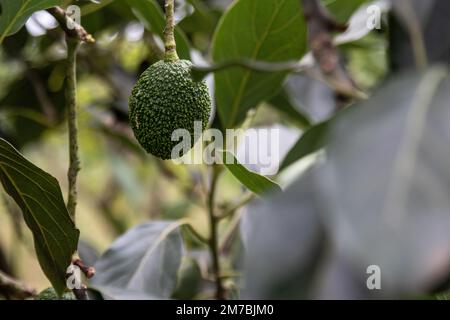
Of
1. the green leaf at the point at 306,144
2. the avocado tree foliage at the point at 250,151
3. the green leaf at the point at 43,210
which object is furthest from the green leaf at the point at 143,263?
the green leaf at the point at 306,144

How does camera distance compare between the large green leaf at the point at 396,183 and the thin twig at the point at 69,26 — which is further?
the thin twig at the point at 69,26

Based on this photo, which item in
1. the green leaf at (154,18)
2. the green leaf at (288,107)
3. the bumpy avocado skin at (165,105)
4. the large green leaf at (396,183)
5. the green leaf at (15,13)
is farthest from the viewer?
the green leaf at (288,107)

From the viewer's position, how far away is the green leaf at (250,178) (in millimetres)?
805

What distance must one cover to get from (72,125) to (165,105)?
14 centimetres

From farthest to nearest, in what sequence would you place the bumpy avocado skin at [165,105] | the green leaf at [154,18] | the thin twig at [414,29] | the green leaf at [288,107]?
the green leaf at [288,107]
the green leaf at [154,18]
the bumpy avocado skin at [165,105]
the thin twig at [414,29]

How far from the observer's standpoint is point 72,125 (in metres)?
0.83

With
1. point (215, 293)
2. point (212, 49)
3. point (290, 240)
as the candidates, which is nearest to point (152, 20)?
point (212, 49)

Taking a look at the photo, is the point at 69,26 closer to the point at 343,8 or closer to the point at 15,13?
the point at 15,13

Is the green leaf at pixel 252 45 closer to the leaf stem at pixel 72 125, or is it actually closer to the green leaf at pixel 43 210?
the leaf stem at pixel 72 125

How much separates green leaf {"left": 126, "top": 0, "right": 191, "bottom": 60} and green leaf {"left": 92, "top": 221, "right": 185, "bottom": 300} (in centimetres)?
29

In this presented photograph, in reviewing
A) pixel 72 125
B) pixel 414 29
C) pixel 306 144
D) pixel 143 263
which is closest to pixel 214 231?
pixel 143 263

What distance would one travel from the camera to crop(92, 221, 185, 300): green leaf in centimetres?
102

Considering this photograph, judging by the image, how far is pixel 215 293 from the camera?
1187 mm

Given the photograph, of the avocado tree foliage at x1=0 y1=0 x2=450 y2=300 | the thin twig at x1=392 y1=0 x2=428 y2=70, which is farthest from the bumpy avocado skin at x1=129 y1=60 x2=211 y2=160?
the thin twig at x1=392 y1=0 x2=428 y2=70
